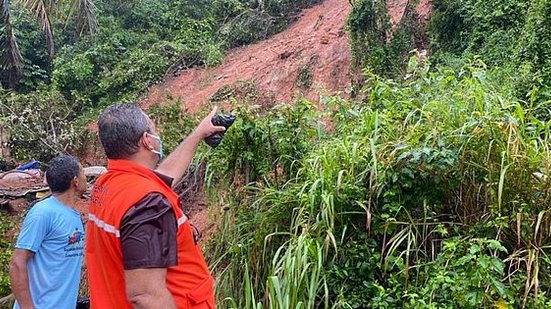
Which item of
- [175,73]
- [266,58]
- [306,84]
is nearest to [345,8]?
[266,58]

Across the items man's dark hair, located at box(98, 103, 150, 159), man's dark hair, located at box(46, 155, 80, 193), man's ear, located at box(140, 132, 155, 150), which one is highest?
man's dark hair, located at box(98, 103, 150, 159)

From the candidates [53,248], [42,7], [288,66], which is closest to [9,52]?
[42,7]

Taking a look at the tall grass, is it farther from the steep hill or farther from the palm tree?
the palm tree

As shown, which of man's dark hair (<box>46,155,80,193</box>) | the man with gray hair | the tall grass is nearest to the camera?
the man with gray hair

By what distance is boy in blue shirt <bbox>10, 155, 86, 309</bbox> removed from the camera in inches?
119

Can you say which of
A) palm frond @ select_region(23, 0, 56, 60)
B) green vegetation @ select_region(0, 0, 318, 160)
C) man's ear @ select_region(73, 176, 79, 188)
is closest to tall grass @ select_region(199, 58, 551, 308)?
man's ear @ select_region(73, 176, 79, 188)

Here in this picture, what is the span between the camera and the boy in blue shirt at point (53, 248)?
119 inches

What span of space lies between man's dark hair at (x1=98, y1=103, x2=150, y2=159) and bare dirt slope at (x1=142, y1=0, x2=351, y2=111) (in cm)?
734

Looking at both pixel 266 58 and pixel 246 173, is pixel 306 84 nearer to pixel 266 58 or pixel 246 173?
pixel 266 58

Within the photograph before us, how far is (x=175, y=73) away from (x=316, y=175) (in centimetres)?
1097

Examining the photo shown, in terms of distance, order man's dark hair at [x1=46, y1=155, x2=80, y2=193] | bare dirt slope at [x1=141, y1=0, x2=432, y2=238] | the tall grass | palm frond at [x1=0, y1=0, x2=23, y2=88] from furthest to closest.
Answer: palm frond at [x1=0, y1=0, x2=23, y2=88]
bare dirt slope at [x1=141, y1=0, x2=432, y2=238]
man's dark hair at [x1=46, y1=155, x2=80, y2=193]
the tall grass

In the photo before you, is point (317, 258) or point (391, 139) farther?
point (391, 139)

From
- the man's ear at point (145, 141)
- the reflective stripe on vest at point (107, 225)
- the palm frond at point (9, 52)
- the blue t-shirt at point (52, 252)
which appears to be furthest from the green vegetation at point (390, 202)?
the palm frond at point (9, 52)

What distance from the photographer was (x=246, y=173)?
4223mm
